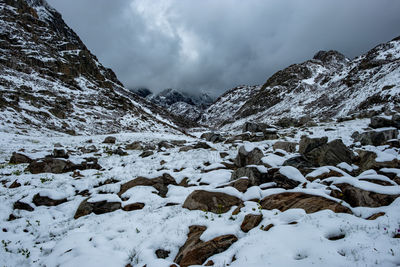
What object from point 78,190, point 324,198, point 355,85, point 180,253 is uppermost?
point 355,85

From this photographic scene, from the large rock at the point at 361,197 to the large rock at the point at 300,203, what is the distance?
2.35ft

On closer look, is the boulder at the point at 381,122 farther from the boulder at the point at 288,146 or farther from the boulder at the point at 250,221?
the boulder at the point at 250,221

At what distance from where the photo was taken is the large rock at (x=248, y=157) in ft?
41.1

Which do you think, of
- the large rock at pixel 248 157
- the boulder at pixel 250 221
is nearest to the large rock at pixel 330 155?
the large rock at pixel 248 157

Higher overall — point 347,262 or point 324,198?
point 324,198

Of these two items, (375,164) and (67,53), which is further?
(67,53)

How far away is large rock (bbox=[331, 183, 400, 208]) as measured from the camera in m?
6.14

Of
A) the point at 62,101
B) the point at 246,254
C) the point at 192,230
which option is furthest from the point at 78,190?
the point at 62,101

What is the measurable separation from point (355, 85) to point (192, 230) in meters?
75.4

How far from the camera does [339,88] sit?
71.8 metres

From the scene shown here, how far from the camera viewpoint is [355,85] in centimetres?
6166

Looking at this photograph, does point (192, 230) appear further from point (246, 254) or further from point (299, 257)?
point (299, 257)

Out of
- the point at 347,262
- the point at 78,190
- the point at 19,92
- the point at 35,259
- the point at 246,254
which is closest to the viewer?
the point at 347,262

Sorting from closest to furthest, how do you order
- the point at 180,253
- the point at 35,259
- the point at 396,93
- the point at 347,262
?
the point at 347,262 < the point at 180,253 < the point at 35,259 < the point at 396,93
